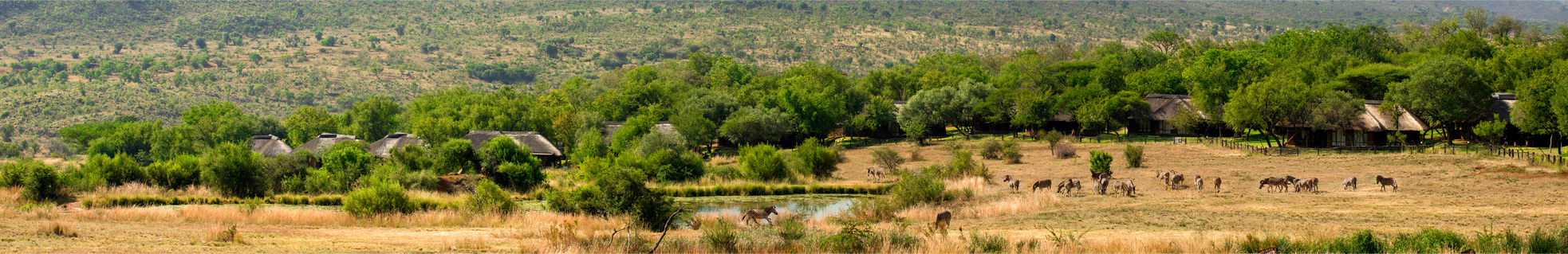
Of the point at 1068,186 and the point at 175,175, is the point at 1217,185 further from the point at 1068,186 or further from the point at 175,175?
the point at 175,175

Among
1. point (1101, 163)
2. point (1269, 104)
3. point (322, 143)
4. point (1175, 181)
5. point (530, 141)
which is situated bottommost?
point (1175, 181)

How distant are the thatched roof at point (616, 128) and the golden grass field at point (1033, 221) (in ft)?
94.0

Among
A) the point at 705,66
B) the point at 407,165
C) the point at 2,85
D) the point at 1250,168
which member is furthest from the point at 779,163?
the point at 2,85

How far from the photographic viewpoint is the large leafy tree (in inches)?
1892

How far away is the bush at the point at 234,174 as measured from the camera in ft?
117

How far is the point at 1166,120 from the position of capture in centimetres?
6128

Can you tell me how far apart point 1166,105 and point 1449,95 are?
16259mm

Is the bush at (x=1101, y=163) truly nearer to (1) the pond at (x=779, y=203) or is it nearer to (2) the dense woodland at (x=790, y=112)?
(1) the pond at (x=779, y=203)

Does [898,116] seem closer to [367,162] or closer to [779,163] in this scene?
[779,163]

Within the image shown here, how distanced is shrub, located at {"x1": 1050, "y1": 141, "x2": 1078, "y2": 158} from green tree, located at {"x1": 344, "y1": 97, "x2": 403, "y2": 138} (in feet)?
161

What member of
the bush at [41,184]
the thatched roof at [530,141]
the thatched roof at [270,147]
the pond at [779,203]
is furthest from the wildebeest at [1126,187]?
the thatched roof at [270,147]

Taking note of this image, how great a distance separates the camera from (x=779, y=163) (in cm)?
4112

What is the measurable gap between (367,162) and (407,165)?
3.02 metres

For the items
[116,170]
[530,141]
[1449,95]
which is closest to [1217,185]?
[1449,95]
